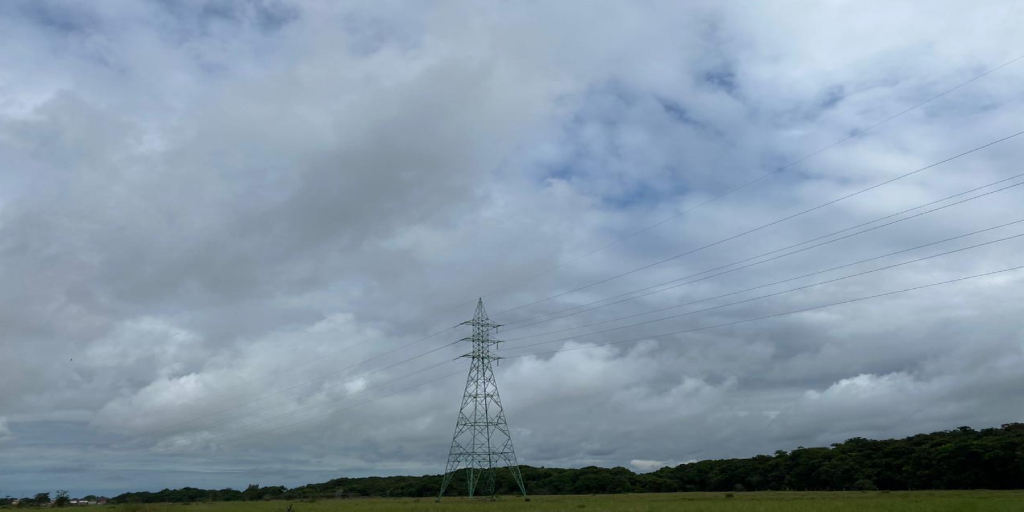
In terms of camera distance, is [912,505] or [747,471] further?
[747,471]

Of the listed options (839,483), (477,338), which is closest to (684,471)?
(839,483)

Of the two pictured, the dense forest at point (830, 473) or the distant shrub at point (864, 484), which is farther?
the distant shrub at point (864, 484)

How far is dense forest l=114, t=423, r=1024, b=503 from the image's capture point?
330 feet

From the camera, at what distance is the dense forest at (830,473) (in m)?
100

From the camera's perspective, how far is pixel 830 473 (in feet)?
410

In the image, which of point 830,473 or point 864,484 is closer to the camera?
point 864,484

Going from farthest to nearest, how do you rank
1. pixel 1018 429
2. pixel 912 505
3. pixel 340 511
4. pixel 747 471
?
1. pixel 747 471
2. pixel 1018 429
3. pixel 340 511
4. pixel 912 505

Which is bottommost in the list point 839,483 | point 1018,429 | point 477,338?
point 839,483

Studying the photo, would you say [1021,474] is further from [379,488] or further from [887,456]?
[379,488]

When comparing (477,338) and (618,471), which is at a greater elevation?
(477,338)

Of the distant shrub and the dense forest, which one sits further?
the distant shrub

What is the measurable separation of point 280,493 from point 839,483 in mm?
145421

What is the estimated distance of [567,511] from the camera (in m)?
64.6

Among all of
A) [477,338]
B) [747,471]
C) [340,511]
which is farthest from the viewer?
[747,471]
